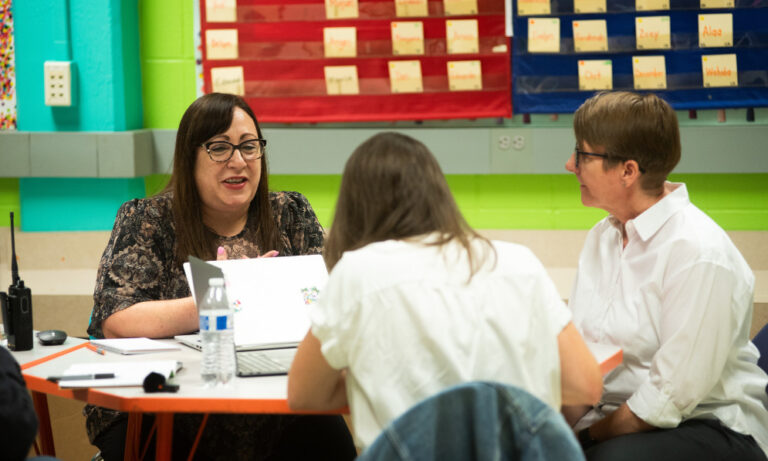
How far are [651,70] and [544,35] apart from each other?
0.51 meters

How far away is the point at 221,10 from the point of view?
155 inches

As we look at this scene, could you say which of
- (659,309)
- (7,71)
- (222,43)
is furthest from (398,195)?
(7,71)

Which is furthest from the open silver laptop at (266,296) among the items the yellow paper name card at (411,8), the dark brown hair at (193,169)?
the yellow paper name card at (411,8)

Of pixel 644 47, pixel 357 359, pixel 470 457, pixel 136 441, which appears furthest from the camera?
pixel 644 47

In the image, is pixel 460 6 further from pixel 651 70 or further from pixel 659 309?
pixel 659 309

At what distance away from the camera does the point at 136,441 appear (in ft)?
6.91

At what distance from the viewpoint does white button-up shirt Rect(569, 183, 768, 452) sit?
1821 mm

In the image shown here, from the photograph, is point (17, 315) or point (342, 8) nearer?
point (17, 315)

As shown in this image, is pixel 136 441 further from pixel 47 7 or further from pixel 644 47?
pixel 644 47

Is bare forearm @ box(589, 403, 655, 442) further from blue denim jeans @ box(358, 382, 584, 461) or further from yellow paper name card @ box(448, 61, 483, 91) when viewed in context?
yellow paper name card @ box(448, 61, 483, 91)

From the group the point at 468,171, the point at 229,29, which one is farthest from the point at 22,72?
the point at 468,171

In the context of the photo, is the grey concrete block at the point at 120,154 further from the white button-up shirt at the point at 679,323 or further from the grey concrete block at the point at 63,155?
the white button-up shirt at the point at 679,323

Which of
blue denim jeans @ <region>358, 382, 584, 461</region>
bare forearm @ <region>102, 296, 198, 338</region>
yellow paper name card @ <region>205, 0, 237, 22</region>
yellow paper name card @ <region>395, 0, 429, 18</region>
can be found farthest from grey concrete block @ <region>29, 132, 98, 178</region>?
blue denim jeans @ <region>358, 382, 584, 461</region>

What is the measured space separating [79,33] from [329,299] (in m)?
2.97
